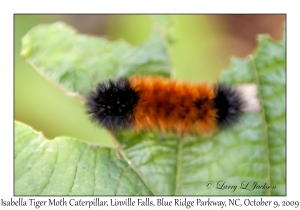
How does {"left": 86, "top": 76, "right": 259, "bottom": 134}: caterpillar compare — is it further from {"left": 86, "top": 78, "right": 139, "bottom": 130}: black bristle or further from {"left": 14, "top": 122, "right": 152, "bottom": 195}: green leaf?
{"left": 14, "top": 122, "right": 152, "bottom": 195}: green leaf

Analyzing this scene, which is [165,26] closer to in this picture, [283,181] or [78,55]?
[78,55]

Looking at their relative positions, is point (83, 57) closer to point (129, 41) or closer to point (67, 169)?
point (129, 41)

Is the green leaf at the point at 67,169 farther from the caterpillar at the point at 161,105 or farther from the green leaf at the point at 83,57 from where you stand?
the green leaf at the point at 83,57

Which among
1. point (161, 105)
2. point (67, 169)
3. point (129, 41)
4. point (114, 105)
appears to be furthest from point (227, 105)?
point (67, 169)

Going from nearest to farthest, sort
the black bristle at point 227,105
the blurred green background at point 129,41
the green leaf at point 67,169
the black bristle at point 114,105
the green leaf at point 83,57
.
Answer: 1. the green leaf at point 67,169
2. the black bristle at point 114,105
3. the black bristle at point 227,105
4. the green leaf at point 83,57
5. the blurred green background at point 129,41

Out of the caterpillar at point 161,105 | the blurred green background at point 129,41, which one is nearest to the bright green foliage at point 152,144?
the caterpillar at point 161,105

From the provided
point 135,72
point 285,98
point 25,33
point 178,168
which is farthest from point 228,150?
point 25,33
